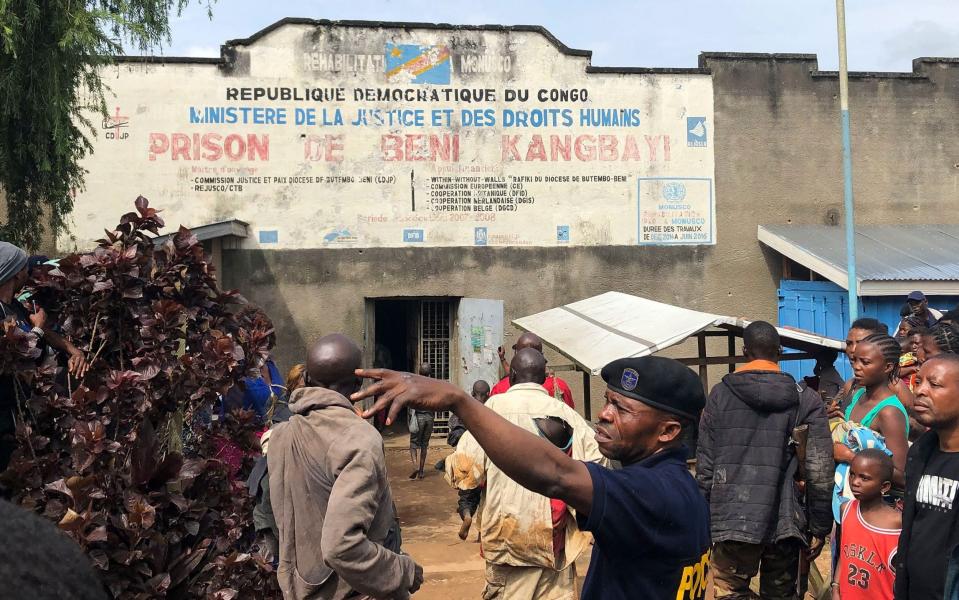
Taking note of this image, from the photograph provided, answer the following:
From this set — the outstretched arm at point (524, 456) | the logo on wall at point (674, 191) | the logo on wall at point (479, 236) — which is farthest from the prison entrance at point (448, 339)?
the outstretched arm at point (524, 456)

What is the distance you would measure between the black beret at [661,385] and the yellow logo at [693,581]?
442 mm

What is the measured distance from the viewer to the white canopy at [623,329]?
684 cm

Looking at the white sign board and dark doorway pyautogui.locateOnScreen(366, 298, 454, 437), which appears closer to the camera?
the white sign board

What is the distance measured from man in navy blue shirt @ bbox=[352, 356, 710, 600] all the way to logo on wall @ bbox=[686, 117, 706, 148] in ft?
39.5

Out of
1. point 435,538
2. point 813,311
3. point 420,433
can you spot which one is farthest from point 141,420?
point 813,311

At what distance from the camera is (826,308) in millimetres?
12664

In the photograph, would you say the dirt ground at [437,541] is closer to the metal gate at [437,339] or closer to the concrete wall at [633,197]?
the metal gate at [437,339]

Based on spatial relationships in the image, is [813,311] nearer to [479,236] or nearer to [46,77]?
[479,236]

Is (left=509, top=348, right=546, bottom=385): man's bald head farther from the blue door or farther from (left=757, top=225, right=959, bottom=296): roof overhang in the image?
the blue door

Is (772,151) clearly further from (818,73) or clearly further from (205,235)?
(205,235)

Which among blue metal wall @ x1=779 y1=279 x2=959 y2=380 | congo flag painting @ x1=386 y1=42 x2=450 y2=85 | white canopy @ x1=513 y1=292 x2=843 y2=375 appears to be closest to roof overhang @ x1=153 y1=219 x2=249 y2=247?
congo flag painting @ x1=386 y1=42 x2=450 y2=85

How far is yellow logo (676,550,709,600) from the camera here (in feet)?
7.70

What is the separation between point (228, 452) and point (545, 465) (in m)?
1.99

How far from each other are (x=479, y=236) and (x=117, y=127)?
5.91 metres
